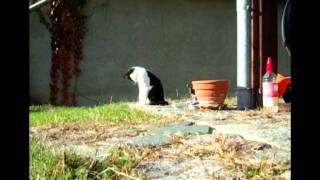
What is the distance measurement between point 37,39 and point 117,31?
158 cm

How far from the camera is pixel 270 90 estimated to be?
237 inches

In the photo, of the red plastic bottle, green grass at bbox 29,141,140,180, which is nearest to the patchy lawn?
green grass at bbox 29,141,140,180

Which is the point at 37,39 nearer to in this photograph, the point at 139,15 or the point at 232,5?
the point at 139,15

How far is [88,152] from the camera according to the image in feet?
10.2

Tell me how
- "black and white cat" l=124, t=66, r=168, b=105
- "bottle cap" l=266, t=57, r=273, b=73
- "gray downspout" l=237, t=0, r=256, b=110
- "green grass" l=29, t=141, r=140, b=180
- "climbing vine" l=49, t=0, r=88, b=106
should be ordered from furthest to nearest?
"climbing vine" l=49, t=0, r=88, b=106 → "black and white cat" l=124, t=66, r=168, b=105 → "gray downspout" l=237, t=0, r=256, b=110 → "bottle cap" l=266, t=57, r=273, b=73 → "green grass" l=29, t=141, r=140, b=180

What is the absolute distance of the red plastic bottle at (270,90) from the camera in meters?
6.00

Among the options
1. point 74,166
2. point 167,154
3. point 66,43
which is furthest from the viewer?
point 66,43

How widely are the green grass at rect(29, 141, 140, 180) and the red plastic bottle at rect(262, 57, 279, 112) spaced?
347cm

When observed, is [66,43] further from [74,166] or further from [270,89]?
[74,166]

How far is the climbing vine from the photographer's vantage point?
10.5 meters

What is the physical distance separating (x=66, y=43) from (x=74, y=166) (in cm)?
836

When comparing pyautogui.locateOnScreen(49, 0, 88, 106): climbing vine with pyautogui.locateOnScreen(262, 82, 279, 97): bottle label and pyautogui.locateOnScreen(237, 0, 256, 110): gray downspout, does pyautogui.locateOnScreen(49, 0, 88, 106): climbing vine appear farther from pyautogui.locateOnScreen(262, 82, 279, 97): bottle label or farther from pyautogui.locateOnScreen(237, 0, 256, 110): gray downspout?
pyautogui.locateOnScreen(262, 82, 279, 97): bottle label

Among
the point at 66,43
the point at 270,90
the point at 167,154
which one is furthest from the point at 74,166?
the point at 66,43
